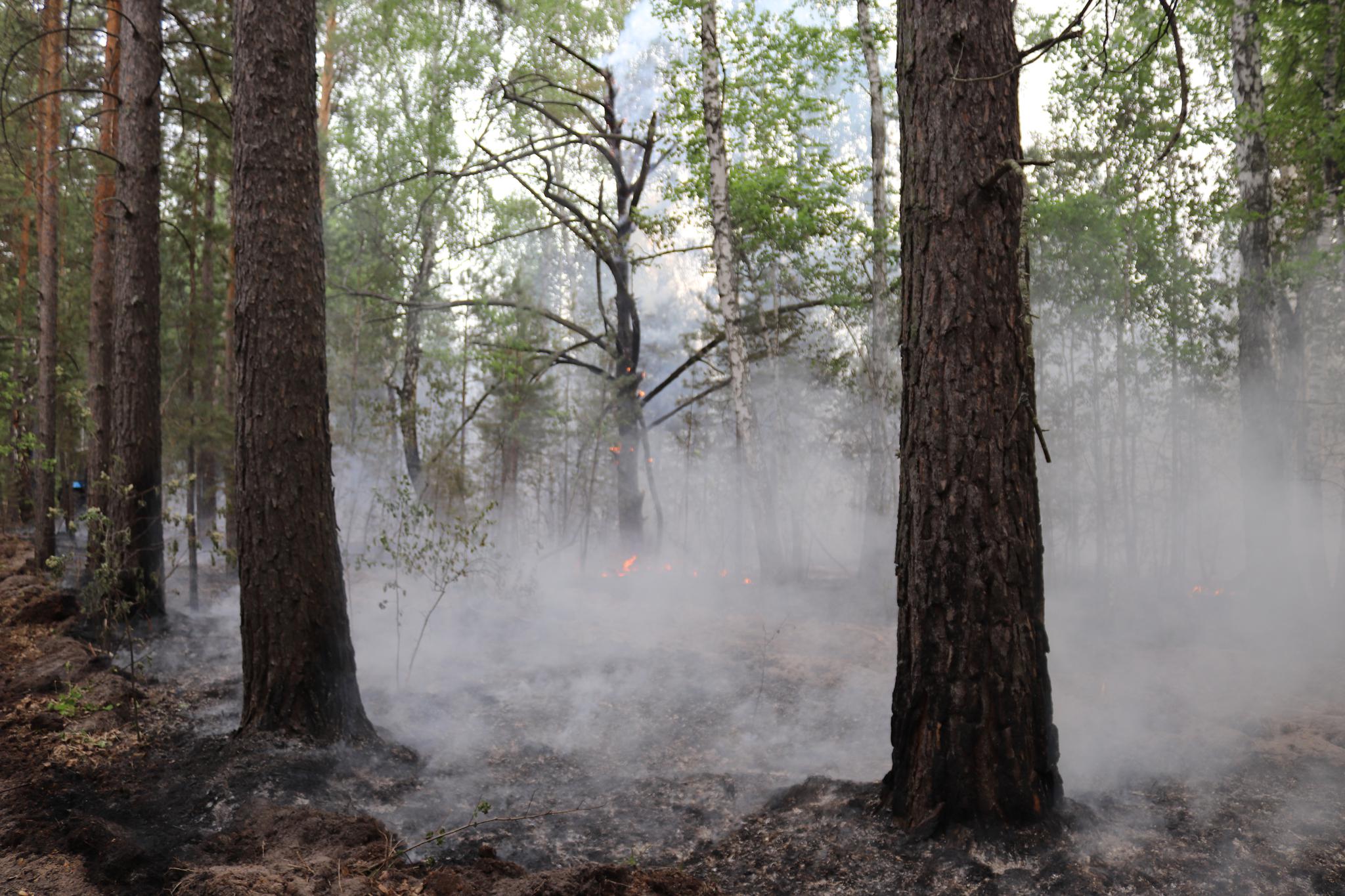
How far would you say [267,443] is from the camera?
16.6ft

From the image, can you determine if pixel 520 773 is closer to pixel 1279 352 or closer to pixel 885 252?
pixel 885 252

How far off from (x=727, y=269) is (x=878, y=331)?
2.60 meters

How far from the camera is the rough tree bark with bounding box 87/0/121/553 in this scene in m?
8.92

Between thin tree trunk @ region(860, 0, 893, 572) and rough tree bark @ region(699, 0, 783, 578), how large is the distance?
1876 millimetres

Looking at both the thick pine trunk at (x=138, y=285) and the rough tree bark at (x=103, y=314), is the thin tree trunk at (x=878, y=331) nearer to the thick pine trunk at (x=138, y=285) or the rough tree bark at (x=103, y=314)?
the thick pine trunk at (x=138, y=285)

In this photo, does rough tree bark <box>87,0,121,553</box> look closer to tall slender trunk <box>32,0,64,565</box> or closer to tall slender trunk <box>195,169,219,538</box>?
tall slender trunk <box>32,0,64,565</box>

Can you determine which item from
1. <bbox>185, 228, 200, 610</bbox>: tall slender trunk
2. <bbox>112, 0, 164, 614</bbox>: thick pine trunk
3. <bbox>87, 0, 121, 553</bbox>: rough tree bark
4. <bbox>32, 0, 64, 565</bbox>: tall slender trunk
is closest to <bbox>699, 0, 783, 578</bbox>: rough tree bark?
<bbox>112, 0, 164, 614</bbox>: thick pine trunk

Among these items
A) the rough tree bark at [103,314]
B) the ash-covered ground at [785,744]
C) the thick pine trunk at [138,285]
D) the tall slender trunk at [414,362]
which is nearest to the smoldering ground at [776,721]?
the ash-covered ground at [785,744]

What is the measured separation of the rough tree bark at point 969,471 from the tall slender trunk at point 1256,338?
869 cm

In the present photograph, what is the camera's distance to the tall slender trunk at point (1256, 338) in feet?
33.8

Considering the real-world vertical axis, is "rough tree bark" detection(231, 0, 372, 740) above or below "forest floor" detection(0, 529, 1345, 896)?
above

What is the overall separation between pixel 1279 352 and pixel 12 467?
24.0 meters

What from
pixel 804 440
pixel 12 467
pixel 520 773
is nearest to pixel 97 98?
pixel 12 467

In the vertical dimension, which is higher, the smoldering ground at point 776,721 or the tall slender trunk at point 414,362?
the tall slender trunk at point 414,362
